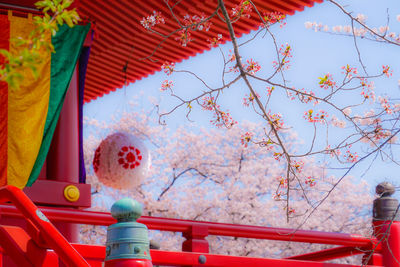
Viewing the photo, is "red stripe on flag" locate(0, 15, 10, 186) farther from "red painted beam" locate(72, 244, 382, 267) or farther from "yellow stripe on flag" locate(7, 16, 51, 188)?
"red painted beam" locate(72, 244, 382, 267)

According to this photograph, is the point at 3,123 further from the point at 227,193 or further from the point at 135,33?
the point at 227,193

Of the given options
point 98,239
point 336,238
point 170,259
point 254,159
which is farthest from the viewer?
point 254,159

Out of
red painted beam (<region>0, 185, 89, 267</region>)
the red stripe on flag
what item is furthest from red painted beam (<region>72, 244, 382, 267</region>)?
the red stripe on flag

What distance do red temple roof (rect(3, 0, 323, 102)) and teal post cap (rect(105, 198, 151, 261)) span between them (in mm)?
3826

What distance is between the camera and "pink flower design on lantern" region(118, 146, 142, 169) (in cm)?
689

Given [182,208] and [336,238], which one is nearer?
[336,238]

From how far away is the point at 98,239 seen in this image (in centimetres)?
1656

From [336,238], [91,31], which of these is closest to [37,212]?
[336,238]

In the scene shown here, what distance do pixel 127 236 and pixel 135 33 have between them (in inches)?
218

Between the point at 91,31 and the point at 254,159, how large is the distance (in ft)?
35.8

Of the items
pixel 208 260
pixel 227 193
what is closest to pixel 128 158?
pixel 208 260

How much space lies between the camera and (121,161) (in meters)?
6.89

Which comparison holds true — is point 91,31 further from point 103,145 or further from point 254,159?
point 254,159

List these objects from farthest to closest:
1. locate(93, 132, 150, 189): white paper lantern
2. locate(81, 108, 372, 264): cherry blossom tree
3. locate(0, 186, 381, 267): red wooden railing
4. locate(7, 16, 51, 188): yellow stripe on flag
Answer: locate(81, 108, 372, 264): cherry blossom tree < locate(93, 132, 150, 189): white paper lantern < locate(7, 16, 51, 188): yellow stripe on flag < locate(0, 186, 381, 267): red wooden railing
